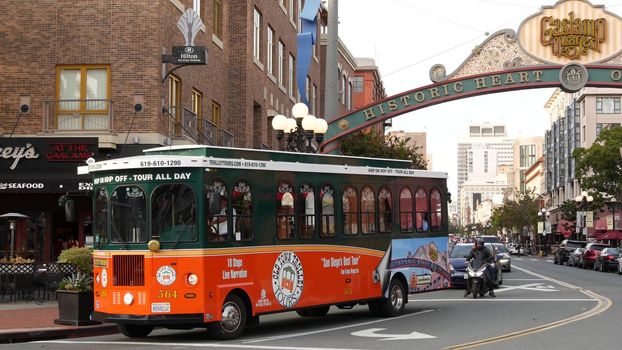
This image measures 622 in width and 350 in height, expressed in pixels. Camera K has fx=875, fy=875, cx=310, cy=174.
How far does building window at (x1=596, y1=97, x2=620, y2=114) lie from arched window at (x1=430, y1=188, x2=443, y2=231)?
79.7 meters

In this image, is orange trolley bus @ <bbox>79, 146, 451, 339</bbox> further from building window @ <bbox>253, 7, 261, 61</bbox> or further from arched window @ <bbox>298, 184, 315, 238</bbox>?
building window @ <bbox>253, 7, 261, 61</bbox>

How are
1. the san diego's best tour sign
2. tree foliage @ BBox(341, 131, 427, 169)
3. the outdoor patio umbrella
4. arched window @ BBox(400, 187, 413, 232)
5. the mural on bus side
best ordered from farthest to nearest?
tree foliage @ BBox(341, 131, 427, 169)
the san diego's best tour sign
the outdoor patio umbrella
arched window @ BBox(400, 187, 413, 232)
the mural on bus side

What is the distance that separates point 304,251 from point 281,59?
86.7ft

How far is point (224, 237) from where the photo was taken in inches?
563

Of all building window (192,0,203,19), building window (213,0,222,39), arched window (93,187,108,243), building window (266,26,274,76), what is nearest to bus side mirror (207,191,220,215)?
arched window (93,187,108,243)

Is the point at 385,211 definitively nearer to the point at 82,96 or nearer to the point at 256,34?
the point at 82,96

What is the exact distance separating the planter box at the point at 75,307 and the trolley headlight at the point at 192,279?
11.3ft

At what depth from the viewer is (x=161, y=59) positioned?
81.5ft

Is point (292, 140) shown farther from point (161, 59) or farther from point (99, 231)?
point (99, 231)

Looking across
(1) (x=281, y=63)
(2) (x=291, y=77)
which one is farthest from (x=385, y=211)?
(2) (x=291, y=77)

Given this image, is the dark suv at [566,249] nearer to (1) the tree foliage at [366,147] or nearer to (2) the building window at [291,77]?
(1) the tree foliage at [366,147]

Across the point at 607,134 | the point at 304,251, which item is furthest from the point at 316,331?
the point at 607,134

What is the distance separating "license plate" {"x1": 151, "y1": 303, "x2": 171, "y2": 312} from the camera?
1370 cm

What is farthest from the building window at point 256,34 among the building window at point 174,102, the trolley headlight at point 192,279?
the trolley headlight at point 192,279
